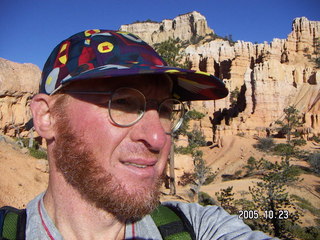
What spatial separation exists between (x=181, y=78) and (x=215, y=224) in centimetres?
91

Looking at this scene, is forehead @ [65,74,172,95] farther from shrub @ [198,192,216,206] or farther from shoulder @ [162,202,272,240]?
shrub @ [198,192,216,206]

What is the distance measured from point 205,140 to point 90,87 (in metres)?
33.6

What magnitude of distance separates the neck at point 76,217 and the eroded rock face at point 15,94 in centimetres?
1481

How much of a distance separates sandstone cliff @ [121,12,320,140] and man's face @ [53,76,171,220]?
32.4 meters

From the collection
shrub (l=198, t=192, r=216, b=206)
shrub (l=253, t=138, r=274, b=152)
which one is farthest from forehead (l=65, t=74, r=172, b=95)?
shrub (l=253, t=138, r=274, b=152)

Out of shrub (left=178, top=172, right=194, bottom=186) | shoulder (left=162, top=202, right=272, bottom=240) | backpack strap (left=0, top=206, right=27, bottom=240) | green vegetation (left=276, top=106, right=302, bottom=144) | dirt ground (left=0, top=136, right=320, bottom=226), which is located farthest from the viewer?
green vegetation (left=276, top=106, right=302, bottom=144)

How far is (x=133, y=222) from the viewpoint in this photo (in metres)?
1.57

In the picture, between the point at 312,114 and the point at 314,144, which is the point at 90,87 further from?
the point at 312,114

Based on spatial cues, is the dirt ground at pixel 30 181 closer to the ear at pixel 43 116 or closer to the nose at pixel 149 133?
the ear at pixel 43 116

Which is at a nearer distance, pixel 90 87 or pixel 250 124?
pixel 90 87

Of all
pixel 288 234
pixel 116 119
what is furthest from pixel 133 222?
pixel 288 234

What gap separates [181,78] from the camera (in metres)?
1.70

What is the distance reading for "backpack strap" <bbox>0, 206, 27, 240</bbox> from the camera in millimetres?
1238

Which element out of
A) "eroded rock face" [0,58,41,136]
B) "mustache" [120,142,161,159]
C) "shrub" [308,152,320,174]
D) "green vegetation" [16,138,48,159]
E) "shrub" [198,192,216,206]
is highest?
"eroded rock face" [0,58,41,136]
